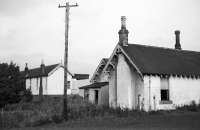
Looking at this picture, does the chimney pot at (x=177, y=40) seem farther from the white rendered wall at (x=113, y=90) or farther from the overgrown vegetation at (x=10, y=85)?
the overgrown vegetation at (x=10, y=85)

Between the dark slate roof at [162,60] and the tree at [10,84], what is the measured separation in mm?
15511

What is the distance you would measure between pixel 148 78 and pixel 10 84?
60.0ft

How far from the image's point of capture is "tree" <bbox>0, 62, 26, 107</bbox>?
42969 mm

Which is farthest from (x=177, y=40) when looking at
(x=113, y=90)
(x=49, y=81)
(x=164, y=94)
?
(x=49, y=81)

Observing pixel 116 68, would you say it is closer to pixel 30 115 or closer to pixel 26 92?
pixel 30 115

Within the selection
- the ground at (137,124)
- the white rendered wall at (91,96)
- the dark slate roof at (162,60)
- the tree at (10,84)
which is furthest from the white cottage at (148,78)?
the tree at (10,84)

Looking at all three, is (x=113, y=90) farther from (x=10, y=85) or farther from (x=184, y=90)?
(x=10, y=85)

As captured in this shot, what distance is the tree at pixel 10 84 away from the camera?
4297 centimetres

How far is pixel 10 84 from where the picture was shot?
1719 inches

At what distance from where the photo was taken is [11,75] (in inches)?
1767

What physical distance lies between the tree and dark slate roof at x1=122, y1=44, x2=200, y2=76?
15511mm

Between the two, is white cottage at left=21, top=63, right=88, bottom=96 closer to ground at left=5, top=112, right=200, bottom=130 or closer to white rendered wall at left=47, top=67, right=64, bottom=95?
white rendered wall at left=47, top=67, right=64, bottom=95

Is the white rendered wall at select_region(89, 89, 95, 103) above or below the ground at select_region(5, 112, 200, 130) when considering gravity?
above

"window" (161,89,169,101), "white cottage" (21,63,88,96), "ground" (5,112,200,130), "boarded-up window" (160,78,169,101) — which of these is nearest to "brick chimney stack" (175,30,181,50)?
"boarded-up window" (160,78,169,101)
